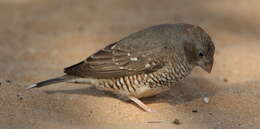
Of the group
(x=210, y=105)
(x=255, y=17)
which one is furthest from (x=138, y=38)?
(x=255, y=17)

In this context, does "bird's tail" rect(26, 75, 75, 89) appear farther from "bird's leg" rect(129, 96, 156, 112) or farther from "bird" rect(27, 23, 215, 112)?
"bird's leg" rect(129, 96, 156, 112)

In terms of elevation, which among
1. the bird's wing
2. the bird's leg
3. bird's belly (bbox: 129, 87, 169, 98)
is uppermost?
the bird's wing

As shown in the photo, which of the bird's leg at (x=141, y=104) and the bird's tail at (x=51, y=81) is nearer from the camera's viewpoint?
the bird's leg at (x=141, y=104)

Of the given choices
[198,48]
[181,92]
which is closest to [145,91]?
[198,48]

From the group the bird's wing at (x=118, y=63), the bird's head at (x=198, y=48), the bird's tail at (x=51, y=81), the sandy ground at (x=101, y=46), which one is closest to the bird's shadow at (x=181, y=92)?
the sandy ground at (x=101, y=46)

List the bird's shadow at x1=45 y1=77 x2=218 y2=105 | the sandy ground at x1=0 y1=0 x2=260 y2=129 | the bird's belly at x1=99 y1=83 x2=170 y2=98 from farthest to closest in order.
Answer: the bird's shadow at x1=45 y1=77 x2=218 y2=105 → the bird's belly at x1=99 y1=83 x2=170 y2=98 → the sandy ground at x1=0 y1=0 x2=260 y2=129

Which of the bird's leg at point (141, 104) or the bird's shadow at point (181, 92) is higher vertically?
the bird's shadow at point (181, 92)

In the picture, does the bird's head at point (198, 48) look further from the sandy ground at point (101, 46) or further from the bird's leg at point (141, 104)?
the bird's leg at point (141, 104)

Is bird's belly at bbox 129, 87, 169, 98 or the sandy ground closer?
the sandy ground

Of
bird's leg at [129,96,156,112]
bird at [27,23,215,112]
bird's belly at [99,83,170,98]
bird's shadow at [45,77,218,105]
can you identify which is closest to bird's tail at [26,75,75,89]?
bird at [27,23,215,112]

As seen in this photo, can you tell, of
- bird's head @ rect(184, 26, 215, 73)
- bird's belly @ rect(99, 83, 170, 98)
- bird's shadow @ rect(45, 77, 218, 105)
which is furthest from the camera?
bird's shadow @ rect(45, 77, 218, 105)
